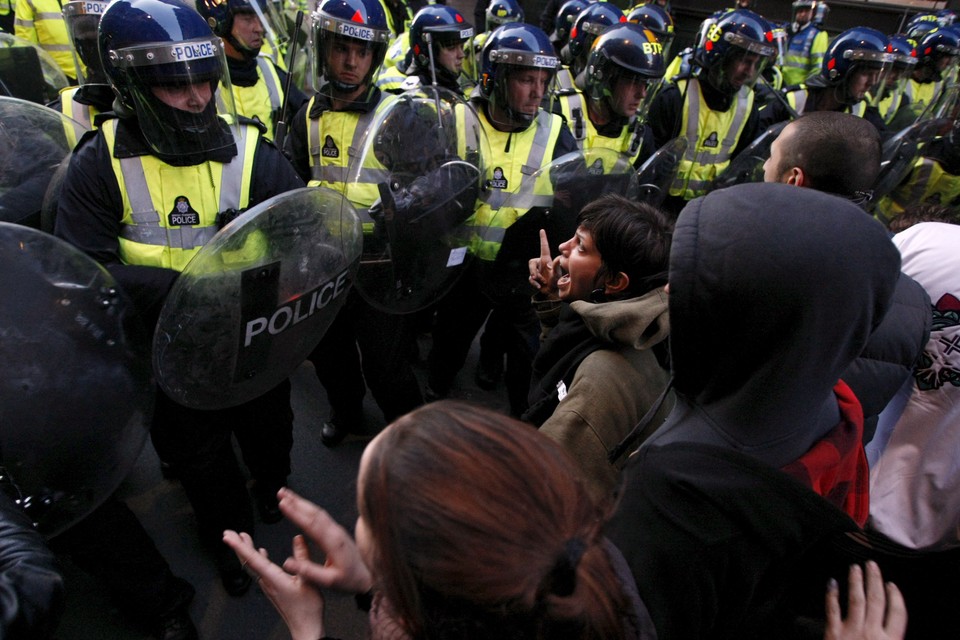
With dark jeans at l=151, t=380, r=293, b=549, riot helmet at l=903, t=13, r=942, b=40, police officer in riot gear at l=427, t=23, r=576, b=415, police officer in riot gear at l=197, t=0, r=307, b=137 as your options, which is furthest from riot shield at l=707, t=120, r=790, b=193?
riot helmet at l=903, t=13, r=942, b=40

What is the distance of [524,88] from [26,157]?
6.41 ft

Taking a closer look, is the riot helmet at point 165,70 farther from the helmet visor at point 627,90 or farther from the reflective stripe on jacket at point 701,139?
the reflective stripe on jacket at point 701,139

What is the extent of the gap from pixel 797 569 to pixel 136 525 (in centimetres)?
192

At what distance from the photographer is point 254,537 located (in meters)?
2.37

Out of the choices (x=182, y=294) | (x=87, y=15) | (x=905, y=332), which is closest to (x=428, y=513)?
(x=182, y=294)

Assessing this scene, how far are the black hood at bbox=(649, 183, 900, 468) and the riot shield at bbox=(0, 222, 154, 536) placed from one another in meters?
1.22

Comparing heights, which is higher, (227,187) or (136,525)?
(227,187)

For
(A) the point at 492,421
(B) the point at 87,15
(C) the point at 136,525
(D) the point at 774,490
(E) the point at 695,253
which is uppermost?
(B) the point at 87,15

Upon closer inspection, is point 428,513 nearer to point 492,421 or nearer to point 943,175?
point 492,421

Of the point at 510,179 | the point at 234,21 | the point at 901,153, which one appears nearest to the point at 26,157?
the point at 234,21

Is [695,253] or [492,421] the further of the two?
[695,253]

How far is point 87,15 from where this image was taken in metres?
2.39

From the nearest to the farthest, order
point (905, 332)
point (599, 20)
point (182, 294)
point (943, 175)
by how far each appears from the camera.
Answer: point (905, 332) → point (182, 294) → point (943, 175) → point (599, 20)

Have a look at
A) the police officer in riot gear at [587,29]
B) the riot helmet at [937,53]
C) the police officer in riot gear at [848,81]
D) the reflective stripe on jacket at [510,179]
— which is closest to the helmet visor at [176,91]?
the reflective stripe on jacket at [510,179]
